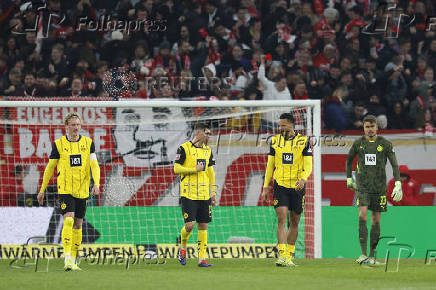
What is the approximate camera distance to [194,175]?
39.8 feet

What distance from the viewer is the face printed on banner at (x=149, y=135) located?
15.3m

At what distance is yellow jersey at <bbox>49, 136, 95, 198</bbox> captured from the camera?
1132 cm

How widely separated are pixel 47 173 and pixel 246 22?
31.7 feet

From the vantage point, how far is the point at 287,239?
12.3 m

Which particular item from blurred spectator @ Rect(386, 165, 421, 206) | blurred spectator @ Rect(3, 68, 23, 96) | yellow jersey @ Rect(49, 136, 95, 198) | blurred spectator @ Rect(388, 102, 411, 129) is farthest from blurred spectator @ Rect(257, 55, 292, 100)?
yellow jersey @ Rect(49, 136, 95, 198)

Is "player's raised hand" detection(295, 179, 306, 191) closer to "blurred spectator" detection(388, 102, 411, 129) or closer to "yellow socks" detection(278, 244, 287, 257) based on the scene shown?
"yellow socks" detection(278, 244, 287, 257)

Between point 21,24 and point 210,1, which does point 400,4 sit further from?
point 21,24

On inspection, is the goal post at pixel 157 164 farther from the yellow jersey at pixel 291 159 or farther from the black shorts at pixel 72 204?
the black shorts at pixel 72 204

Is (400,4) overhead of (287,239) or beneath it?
overhead

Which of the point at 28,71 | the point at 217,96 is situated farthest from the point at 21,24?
the point at 217,96

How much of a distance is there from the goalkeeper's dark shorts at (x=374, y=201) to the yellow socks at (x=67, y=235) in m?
4.13

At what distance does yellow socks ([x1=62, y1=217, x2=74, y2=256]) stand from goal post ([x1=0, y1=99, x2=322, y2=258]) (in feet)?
10.4

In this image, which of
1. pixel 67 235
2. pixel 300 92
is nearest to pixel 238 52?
pixel 300 92

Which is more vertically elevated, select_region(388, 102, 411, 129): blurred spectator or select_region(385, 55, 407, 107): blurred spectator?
select_region(385, 55, 407, 107): blurred spectator
